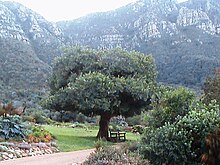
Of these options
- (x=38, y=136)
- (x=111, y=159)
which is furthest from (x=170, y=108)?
(x=38, y=136)

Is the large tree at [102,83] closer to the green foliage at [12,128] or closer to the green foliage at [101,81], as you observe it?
the green foliage at [101,81]

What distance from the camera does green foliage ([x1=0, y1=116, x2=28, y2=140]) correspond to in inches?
658

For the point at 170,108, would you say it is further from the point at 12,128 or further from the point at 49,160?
the point at 12,128

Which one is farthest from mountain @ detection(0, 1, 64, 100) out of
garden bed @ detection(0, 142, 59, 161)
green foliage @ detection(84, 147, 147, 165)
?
green foliage @ detection(84, 147, 147, 165)

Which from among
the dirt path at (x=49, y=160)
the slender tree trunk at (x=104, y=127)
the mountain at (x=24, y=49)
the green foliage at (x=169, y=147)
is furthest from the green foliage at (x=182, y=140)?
the mountain at (x=24, y=49)

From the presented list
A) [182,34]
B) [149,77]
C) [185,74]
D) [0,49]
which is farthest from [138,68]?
[182,34]

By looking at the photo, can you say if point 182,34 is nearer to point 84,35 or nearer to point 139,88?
point 84,35

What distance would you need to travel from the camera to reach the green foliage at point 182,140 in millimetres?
10016

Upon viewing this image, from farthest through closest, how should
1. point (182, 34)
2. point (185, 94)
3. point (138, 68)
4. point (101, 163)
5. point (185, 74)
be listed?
point (182, 34) → point (185, 74) → point (138, 68) → point (185, 94) → point (101, 163)

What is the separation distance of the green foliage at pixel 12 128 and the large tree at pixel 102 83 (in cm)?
394

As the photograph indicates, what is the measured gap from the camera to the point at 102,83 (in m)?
20.8

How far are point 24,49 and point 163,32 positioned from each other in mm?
21046

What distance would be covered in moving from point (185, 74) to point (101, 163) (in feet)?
127

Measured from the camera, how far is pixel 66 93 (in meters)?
21.6
